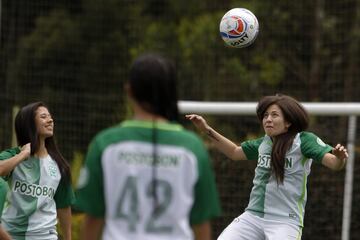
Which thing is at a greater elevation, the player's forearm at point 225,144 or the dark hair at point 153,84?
the dark hair at point 153,84

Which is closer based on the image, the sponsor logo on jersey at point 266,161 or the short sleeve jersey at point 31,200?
the short sleeve jersey at point 31,200

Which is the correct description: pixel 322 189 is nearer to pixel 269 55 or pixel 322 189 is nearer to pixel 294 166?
pixel 294 166

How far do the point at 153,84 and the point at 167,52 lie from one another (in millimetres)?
15547

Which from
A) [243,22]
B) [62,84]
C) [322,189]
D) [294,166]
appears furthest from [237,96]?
[294,166]

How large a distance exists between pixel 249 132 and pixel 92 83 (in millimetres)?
6592

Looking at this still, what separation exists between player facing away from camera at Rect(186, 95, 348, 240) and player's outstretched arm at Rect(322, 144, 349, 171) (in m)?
0.10

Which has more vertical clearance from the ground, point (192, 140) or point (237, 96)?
point (192, 140)

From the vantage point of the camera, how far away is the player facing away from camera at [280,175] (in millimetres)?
5934

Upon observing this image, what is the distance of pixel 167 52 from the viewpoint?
1884 cm

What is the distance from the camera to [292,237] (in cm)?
591

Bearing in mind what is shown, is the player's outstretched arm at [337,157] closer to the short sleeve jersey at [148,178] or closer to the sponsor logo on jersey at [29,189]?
the sponsor logo on jersey at [29,189]

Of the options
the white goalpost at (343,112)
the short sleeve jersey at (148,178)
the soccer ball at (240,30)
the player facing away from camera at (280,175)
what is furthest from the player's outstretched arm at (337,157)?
A: the white goalpost at (343,112)

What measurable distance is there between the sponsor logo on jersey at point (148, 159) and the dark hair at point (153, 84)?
166mm

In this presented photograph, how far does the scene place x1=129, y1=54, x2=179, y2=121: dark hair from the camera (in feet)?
11.0
